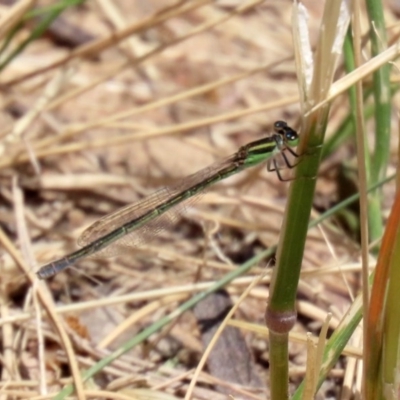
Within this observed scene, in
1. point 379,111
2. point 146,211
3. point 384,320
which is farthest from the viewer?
point 146,211

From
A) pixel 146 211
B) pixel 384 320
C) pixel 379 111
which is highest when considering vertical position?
pixel 379 111

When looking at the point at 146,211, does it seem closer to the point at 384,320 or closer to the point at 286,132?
the point at 286,132

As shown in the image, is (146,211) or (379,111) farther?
(146,211)

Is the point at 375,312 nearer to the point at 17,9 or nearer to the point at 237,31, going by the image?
the point at 17,9

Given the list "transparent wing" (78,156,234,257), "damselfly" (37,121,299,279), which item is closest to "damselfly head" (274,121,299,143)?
"damselfly" (37,121,299,279)

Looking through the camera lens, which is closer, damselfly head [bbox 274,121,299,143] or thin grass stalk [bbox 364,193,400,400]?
thin grass stalk [bbox 364,193,400,400]

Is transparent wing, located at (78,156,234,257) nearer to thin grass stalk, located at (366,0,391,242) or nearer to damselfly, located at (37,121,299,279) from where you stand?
damselfly, located at (37,121,299,279)

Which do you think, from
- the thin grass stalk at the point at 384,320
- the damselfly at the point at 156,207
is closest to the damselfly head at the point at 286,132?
the damselfly at the point at 156,207

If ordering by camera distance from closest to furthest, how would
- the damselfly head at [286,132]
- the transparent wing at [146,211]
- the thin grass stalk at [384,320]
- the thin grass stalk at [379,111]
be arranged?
the thin grass stalk at [384,320]
the thin grass stalk at [379,111]
the damselfly head at [286,132]
the transparent wing at [146,211]

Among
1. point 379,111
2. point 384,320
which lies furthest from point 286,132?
point 384,320

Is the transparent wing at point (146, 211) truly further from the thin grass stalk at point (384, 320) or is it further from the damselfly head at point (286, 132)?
the thin grass stalk at point (384, 320)

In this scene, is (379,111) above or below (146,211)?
above
